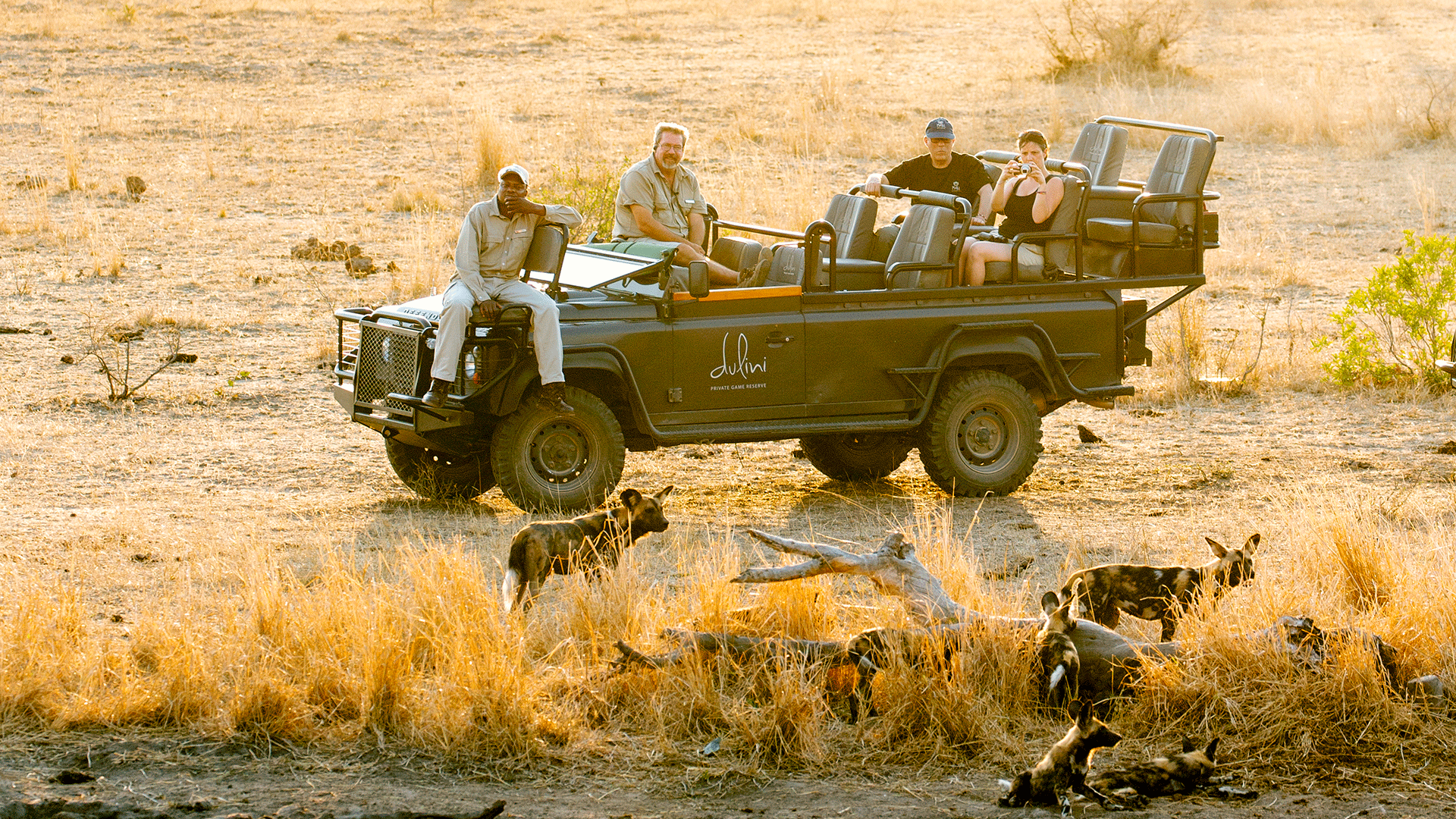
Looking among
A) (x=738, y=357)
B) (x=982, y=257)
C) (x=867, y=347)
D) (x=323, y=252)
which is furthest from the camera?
Result: (x=323, y=252)

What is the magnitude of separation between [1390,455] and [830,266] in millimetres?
4040

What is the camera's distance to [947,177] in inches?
441

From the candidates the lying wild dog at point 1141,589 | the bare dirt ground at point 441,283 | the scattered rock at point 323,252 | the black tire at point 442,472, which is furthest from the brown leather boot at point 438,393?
the scattered rock at point 323,252

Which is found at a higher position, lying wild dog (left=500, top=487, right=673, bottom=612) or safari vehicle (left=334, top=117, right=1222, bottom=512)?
safari vehicle (left=334, top=117, right=1222, bottom=512)

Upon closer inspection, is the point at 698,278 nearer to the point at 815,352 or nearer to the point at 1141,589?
the point at 815,352

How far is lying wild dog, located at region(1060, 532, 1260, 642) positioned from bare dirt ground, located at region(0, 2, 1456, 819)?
2.74 feet

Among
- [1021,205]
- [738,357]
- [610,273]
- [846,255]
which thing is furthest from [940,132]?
[610,273]

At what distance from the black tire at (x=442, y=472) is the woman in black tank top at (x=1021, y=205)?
2.93m

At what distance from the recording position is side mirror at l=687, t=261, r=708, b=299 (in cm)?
898

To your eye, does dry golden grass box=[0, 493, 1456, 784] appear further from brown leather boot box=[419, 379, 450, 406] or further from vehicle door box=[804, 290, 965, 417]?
vehicle door box=[804, 290, 965, 417]

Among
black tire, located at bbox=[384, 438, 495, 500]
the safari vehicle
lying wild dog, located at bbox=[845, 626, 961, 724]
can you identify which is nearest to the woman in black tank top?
the safari vehicle

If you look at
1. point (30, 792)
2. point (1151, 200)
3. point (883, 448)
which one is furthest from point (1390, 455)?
point (30, 792)

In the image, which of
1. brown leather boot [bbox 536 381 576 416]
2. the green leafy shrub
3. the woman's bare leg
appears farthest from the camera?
the green leafy shrub

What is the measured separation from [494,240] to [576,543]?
2.35 meters
